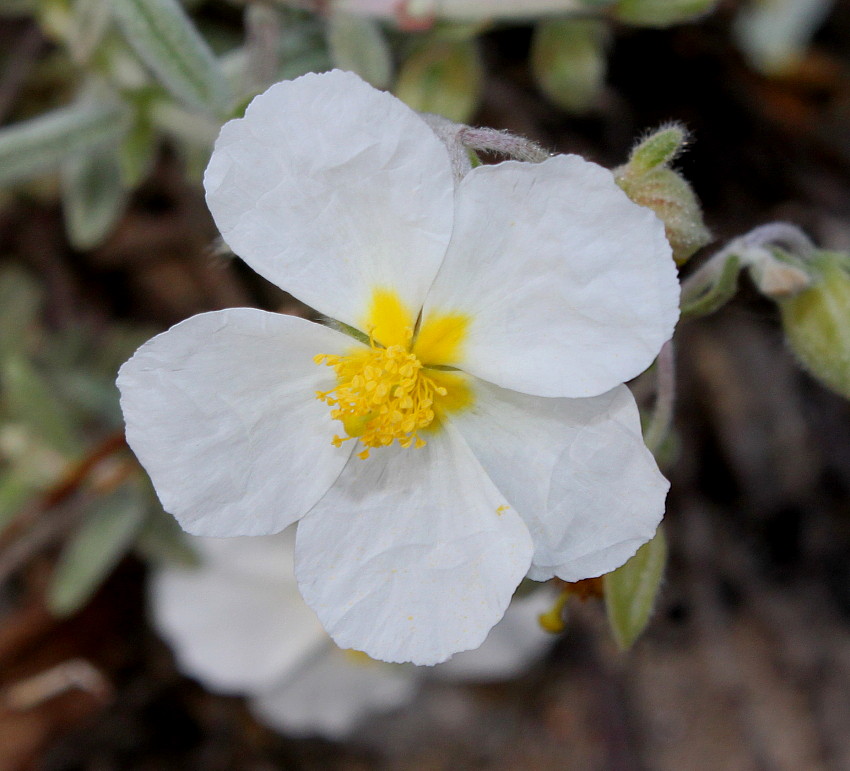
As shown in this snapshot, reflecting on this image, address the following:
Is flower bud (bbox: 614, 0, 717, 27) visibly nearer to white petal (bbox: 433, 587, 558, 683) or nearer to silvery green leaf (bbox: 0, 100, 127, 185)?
silvery green leaf (bbox: 0, 100, 127, 185)

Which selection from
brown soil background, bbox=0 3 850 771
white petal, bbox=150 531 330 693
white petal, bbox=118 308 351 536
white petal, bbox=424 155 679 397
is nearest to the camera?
white petal, bbox=424 155 679 397

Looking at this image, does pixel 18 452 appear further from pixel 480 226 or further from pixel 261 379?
pixel 480 226

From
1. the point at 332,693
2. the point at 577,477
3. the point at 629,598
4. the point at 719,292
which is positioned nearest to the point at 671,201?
the point at 719,292

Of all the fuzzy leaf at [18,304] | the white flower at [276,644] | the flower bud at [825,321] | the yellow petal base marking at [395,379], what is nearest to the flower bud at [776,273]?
the flower bud at [825,321]

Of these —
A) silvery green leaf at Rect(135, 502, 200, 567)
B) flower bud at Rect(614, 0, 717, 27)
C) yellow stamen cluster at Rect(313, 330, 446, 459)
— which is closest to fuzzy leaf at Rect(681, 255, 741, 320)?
yellow stamen cluster at Rect(313, 330, 446, 459)

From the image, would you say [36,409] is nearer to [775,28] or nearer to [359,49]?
[359,49]

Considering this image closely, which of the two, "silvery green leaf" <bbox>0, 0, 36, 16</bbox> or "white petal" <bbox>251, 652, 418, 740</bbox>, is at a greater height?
"silvery green leaf" <bbox>0, 0, 36, 16</bbox>

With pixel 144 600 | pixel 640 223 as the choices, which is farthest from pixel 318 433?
pixel 144 600

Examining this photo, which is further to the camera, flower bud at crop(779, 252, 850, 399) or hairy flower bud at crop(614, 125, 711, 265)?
flower bud at crop(779, 252, 850, 399)
